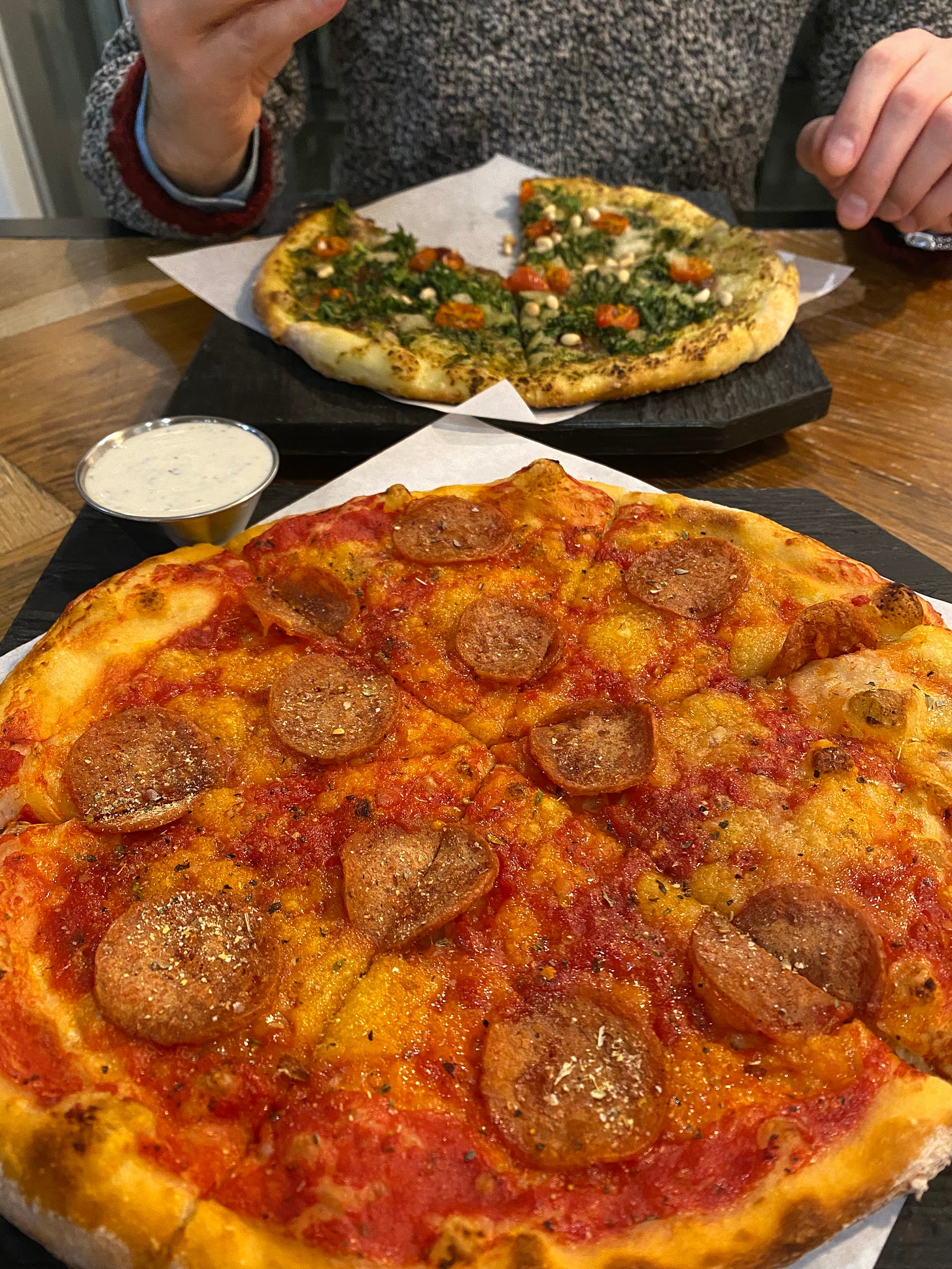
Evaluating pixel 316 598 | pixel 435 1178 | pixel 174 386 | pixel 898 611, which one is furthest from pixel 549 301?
pixel 435 1178

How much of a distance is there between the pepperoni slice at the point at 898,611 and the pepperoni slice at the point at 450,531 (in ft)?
2.95

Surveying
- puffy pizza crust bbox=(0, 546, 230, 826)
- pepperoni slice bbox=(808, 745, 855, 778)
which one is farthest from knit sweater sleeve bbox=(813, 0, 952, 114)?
puffy pizza crust bbox=(0, 546, 230, 826)

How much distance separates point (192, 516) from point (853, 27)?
169 inches

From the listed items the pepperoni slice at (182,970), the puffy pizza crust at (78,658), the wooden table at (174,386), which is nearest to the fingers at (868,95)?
the wooden table at (174,386)

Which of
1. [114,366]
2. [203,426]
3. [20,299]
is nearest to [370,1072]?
[203,426]

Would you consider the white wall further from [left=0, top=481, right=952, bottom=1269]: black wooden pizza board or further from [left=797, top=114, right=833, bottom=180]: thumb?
[left=797, top=114, right=833, bottom=180]: thumb

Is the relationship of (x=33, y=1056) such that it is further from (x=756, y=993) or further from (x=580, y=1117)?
(x=756, y=993)

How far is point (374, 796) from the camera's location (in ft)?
6.86

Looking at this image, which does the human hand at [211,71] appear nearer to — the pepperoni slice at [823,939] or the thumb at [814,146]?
the thumb at [814,146]

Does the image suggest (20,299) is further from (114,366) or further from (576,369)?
(576,369)

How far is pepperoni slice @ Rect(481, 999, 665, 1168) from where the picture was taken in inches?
62.6

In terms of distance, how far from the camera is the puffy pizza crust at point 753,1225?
1501mm

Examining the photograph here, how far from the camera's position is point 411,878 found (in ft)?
6.31

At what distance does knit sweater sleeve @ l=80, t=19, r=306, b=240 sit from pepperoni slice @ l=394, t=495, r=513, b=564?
2496mm
